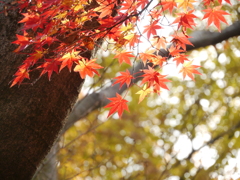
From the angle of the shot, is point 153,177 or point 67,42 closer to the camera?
point 67,42

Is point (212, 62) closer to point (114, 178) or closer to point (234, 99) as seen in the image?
point (234, 99)

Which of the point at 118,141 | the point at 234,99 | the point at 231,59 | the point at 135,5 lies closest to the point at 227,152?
the point at 234,99

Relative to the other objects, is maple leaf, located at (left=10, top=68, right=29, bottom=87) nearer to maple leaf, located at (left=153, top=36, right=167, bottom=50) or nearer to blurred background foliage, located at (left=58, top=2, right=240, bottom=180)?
maple leaf, located at (left=153, top=36, right=167, bottom=50)

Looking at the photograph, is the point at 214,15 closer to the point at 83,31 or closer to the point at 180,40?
the point at 180,40

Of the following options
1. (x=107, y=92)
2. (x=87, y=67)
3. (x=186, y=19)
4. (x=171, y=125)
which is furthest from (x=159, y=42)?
(x=171, y=125)

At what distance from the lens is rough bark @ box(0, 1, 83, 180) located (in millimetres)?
1164

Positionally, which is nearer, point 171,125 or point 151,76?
point 151,76

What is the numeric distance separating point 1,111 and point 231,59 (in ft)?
20.2

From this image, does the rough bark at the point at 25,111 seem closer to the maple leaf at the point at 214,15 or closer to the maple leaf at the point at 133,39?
the maple leaf at the point at 133,39

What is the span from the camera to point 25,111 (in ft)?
3.91

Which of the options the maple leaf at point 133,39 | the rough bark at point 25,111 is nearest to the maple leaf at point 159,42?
the maple leaf at point 133,39

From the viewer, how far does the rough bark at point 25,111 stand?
→ 3.82 feet

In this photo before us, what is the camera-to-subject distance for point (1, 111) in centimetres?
118

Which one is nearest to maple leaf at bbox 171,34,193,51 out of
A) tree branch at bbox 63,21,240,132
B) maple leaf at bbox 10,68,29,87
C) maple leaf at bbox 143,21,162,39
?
maple leaf at bbox 143,21,162,39
